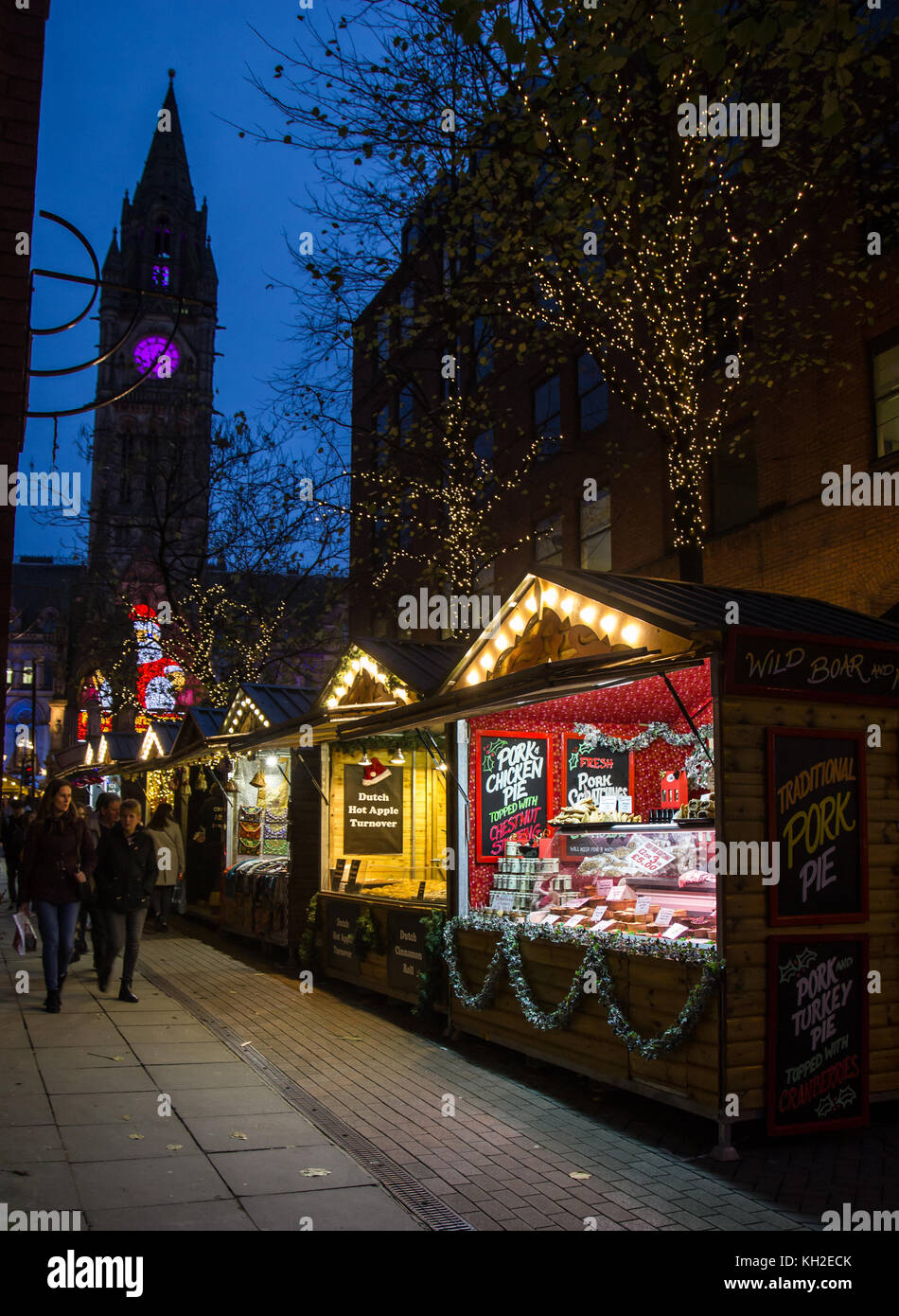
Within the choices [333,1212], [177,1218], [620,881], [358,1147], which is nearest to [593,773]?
[620,881]

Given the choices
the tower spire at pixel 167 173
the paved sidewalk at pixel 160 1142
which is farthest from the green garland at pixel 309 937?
the tower spire at pixel 167 173

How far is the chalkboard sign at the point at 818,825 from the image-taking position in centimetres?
662

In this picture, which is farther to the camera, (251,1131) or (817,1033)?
(817,1033)

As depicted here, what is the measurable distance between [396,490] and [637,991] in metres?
15.7

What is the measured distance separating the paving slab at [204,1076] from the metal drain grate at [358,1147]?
0.39ft

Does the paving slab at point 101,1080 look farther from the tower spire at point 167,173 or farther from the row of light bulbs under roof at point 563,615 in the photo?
the tower spire at point 167,173

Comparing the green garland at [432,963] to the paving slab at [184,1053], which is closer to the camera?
the paving slab at [184,1053]

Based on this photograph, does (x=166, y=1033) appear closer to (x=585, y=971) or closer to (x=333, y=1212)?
(x=585, y=971)

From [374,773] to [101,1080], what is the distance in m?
6.36

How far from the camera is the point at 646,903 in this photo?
773cm

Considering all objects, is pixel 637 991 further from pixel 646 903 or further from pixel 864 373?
pixel 864 373

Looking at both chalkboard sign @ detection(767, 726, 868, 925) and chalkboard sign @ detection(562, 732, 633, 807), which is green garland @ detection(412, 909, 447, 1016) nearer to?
chalkboard sign @ detection(562, 732, 633, 807)

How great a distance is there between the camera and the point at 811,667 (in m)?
6.87
